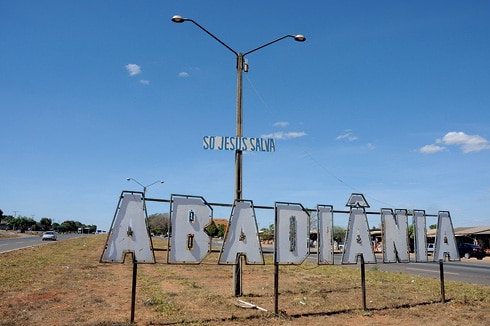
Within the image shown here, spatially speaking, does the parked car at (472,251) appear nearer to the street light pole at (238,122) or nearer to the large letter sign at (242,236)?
the street light pole at (238,122)

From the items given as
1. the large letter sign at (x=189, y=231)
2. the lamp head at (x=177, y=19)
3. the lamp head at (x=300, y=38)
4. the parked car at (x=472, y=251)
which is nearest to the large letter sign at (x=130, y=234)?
the large letter sign at (x=189, y=231)

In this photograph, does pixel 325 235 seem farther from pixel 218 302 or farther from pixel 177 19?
pixel 177 19

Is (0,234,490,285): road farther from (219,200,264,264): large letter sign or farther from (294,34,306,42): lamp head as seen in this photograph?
(294,34,306,42): lamp head

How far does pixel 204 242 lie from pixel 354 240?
4370 mm

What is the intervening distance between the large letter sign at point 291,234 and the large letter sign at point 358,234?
4.47 feet

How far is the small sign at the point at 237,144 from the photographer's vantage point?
11.2 m

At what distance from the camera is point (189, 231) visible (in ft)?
31.8

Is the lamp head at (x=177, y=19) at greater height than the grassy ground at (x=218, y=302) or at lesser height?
greater

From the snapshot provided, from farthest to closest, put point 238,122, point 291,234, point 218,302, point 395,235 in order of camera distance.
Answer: point 238,122
point 395,235
point 218,302
point 291,234

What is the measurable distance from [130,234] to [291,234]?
4073 millimetres

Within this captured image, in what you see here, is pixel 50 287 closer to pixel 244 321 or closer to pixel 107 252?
pixel 107 252

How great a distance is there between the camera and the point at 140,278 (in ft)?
58.4

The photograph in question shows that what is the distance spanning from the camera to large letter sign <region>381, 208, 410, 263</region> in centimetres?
1179

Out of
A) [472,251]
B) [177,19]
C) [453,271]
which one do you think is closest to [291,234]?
[177,19]
